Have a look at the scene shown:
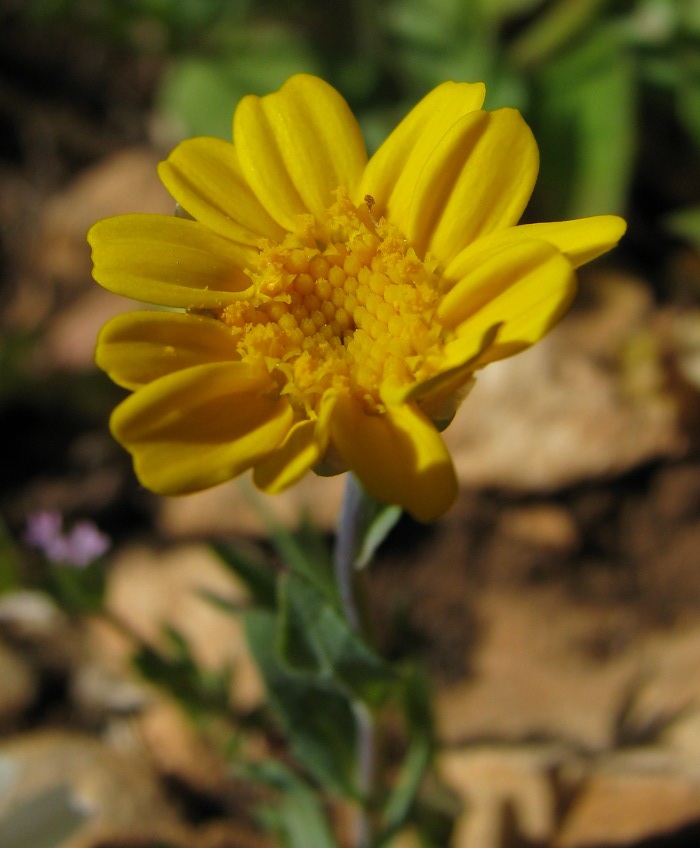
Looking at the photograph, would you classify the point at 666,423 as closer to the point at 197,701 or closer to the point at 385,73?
the point at 197,701

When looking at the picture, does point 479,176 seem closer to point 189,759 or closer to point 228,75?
point 189,759

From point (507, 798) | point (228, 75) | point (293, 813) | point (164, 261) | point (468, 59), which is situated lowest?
point (507, 798)

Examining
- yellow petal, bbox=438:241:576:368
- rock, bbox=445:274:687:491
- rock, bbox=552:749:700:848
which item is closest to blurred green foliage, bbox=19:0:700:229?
rock, bbox=445:274:687:491

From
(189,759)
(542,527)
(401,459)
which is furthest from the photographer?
(542,527)

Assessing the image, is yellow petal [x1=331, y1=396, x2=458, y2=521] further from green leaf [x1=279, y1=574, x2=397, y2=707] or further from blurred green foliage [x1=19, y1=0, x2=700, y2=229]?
blurred green foliage [x1=19, y1=0, x2=700, y2=229]

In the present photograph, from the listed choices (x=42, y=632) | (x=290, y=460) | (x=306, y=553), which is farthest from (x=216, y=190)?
(x=42, y=632)

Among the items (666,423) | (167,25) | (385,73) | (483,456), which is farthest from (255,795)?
(167,25)
